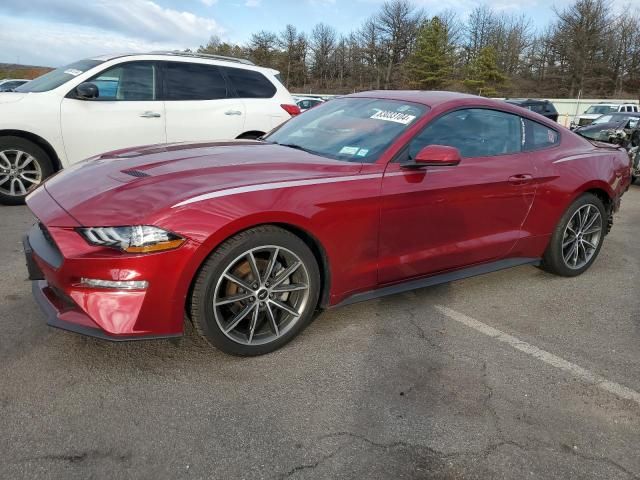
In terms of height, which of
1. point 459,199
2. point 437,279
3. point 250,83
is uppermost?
point 250,83

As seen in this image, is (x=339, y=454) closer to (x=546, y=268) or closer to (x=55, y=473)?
(x=55, y=473)

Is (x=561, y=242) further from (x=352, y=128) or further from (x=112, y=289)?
(x=112, y=289)

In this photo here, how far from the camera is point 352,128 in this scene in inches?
144

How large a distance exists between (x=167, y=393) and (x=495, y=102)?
10.3ft

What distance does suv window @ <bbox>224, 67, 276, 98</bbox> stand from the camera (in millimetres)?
7232

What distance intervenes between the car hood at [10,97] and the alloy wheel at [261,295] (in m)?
4.75

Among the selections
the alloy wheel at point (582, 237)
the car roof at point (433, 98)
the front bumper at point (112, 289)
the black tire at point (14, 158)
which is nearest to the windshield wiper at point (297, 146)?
the car roof at point (433, 98)

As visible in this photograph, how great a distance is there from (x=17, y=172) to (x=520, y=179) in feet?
18.1

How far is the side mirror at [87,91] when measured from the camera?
6086 millimetres

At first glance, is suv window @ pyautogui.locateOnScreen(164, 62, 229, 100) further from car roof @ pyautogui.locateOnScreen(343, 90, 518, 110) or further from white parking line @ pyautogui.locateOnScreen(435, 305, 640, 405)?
white parking line @ pyautogui.locateOnScreen(435, 305, 640, 405)

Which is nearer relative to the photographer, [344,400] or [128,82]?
[344,400]

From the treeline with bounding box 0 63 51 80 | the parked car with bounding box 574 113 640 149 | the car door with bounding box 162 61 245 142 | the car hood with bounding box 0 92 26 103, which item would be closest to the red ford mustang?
the car door with bounding box 162 61 245 142

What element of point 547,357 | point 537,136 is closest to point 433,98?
point 537,136

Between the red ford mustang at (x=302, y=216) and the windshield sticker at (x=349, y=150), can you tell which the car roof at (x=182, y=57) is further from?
Result: the windshield sticker at (x=349, y=150)
